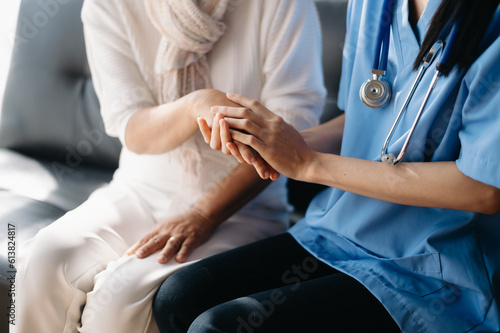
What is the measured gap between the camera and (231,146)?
0.95m

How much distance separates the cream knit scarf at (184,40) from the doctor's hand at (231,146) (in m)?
0.23

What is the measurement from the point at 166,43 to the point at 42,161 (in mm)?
807

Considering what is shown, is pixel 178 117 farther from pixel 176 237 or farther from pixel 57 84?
pixel 57 84

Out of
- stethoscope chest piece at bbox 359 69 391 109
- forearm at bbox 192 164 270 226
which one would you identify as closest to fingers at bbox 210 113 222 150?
forearm at bbox 192 164 270 226

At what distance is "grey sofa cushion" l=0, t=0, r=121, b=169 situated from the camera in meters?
1.65

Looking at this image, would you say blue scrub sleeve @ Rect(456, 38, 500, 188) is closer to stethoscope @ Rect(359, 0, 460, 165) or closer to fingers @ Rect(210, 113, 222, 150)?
stethoscope @ Rect(359, 0, 460, 165)

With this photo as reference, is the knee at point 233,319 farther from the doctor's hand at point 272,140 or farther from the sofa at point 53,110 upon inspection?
the sofa at point 53,110

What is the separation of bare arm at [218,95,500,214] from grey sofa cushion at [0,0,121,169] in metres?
Answer: 0.82

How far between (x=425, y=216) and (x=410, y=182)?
0.34 ft

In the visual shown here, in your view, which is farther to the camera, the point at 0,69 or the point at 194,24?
the point at 0,69

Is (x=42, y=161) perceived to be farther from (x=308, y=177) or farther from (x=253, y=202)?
(x=308, y=177)

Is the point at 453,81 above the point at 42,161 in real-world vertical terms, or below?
above

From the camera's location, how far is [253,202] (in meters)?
1.23

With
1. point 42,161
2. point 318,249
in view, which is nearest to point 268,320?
point 318,249
